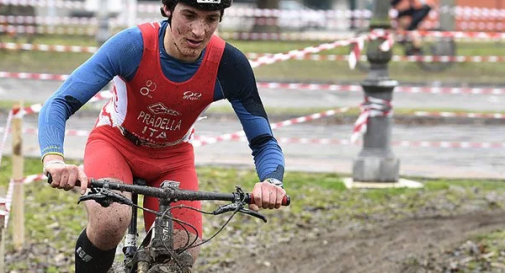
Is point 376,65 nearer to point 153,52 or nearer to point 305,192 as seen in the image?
point 305,192

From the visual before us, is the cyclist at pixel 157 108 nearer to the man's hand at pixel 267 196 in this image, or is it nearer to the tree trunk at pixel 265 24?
the man's hand at pixel 267 196

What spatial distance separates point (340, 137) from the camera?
15.4 m

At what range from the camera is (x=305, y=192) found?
433 inches

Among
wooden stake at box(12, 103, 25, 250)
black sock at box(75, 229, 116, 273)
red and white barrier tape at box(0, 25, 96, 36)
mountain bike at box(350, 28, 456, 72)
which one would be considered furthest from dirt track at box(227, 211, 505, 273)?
red and white barrier tape at box(0, 25, 96, 36)

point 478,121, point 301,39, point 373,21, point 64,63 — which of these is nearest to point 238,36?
point 301,39

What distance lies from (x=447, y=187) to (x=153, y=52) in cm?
664

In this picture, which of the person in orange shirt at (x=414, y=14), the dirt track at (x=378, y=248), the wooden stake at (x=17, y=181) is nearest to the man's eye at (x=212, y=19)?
the dirt track at (x=378, y=248)

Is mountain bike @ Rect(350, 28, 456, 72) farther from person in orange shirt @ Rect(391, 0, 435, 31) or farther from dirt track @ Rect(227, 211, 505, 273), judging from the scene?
dirt track @ Rect(227, 211, 505, 273)

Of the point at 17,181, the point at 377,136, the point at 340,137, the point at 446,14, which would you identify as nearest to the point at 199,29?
the point at 17,181

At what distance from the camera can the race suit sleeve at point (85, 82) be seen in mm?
4738

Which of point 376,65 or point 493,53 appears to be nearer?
point 376,65

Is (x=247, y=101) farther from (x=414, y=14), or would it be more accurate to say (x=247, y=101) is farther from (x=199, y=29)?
(x=414, y=14)

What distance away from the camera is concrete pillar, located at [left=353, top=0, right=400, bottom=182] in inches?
448

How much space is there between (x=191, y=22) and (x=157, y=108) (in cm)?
56
